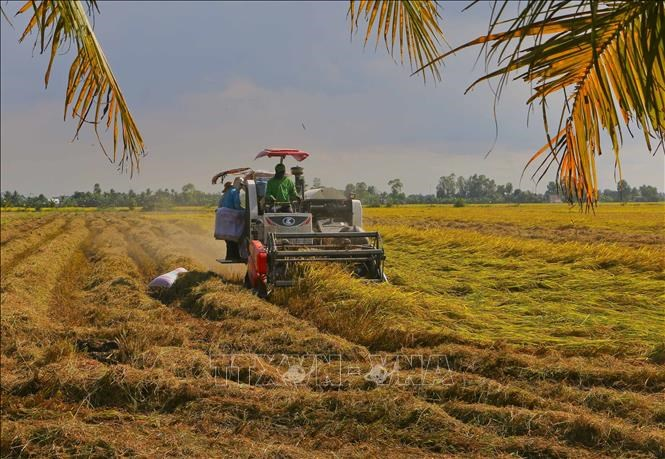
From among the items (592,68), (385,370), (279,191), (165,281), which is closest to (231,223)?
(279,191)

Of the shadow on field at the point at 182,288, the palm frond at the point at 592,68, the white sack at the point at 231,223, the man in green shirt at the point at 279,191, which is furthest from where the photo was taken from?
the white sack at the point at 231,223

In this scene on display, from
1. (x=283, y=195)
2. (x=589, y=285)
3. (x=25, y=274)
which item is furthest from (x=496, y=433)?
(x=25, y=274)

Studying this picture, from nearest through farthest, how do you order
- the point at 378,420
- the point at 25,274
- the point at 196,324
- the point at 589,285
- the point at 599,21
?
the point at 599,21, the point at 589,285, the point at 378,420, the point at 196,324, the point at 25,274

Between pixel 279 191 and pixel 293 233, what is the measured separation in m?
1.01

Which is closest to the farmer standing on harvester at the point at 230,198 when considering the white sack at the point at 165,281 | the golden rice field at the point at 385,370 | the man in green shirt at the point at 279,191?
the man in green shirt at the point at 279,191

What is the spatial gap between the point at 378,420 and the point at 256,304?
445cm

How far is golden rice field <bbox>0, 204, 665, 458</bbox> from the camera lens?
3652 millimetres

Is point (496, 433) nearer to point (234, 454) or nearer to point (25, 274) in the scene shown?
point (234, 454)

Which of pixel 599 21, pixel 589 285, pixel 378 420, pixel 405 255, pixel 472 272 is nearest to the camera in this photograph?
pixel 599 21

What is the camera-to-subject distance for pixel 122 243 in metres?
22.3

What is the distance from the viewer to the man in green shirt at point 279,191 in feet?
33.2

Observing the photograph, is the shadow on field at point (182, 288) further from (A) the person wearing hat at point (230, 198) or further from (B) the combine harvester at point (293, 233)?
(A) the person wearing hat at point (230, 198)

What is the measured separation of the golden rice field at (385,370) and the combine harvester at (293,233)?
2.13 feet

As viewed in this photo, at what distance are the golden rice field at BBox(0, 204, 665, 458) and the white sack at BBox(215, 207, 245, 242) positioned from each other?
241 cm
